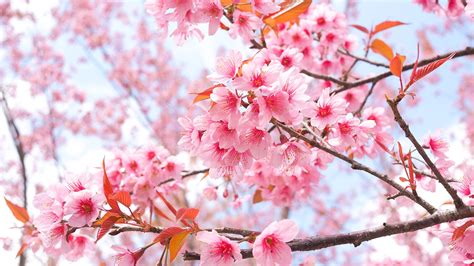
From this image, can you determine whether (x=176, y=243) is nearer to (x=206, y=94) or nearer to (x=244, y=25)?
(x=206, y=94)

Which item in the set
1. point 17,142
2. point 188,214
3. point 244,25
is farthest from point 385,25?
point 17,142

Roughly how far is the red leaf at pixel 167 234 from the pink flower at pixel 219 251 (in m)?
0.06

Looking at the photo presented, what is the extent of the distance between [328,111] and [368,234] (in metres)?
0.41

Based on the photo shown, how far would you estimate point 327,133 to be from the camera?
4.97 feet

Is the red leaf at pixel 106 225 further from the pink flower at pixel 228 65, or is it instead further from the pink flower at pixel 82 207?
the pink flower at pixel 228 65

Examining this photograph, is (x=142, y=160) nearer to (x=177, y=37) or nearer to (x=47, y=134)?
(x=177, y=37)

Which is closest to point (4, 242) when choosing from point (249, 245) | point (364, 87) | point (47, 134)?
point (249, 245)

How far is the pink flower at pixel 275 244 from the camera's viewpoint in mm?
1115

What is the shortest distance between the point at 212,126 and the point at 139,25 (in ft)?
33.0

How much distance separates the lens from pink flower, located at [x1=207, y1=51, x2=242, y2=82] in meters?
1.17

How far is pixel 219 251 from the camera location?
3.84ft

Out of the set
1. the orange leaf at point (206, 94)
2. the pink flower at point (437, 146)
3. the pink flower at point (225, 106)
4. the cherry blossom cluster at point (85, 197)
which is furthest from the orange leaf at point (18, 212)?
the pink flower at point (437, 146)

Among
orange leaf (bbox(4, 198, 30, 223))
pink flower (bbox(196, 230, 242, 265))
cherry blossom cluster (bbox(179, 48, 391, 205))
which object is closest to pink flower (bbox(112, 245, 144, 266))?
pink flower (bbox(196, 230, 242, 265))

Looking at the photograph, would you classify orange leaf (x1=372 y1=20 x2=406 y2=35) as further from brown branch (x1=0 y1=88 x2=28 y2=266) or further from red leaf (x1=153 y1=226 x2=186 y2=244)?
brown branch (x1=0 y1=88 x2=28 y2=266)
